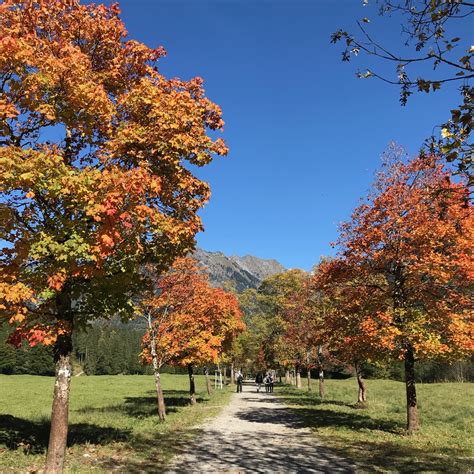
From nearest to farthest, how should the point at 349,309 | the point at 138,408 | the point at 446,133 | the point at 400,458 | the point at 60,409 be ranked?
the point at 446,133 < the point at 60,409 < the point at 400,458 < the point at 349,309 < the point at 138,408

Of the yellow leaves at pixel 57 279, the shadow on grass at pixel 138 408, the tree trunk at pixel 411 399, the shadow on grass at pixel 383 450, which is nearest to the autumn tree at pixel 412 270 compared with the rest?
the tree trunk at pixel 411 399

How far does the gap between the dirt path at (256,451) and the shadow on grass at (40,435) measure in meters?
3.15

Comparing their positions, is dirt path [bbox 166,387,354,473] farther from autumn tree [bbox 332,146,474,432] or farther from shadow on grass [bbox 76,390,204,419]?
shadow on grass [bbox 76,390,204,419]

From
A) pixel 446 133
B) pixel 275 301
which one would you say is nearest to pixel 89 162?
pixel 446 133

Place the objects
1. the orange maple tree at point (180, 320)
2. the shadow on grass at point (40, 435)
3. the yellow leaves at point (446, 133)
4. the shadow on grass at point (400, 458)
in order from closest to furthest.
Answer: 1. the yellow leaves at point (446, 133)
2. the shadow on grass at point (400, 458)
3. the shadow on grass at point (40, 435)
4. the orange maple tree at point (180, 320)

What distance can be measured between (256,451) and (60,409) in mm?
5790

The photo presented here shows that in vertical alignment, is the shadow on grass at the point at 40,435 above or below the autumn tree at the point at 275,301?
below

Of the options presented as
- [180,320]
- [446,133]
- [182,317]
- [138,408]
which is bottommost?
[138,408]

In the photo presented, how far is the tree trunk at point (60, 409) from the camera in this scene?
29.6 feet

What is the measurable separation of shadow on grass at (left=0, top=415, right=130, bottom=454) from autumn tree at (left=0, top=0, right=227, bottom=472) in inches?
153

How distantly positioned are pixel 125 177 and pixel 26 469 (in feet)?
22.8

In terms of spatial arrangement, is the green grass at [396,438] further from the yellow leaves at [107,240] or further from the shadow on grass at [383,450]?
the yellow leaves at [107,240]

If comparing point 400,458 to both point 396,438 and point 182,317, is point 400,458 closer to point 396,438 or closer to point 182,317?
point 396,438

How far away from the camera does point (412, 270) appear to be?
1472 centimetres
